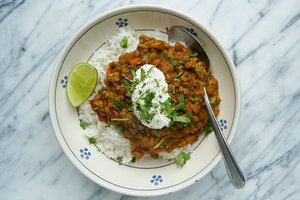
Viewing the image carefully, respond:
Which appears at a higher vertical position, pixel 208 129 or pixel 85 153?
pixel 208 129

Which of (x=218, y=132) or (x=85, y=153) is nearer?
(x=218, y=132)

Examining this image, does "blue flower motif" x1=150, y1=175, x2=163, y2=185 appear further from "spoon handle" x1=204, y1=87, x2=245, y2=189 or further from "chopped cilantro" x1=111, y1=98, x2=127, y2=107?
"chopped cilantro" x1=111, y1=98, x2=127, y2=107

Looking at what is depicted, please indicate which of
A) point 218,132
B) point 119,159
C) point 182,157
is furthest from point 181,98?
point 119,159

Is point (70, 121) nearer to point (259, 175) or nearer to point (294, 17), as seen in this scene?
point (259, 175)

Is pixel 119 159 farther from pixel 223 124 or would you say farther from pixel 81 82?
pixel 223 124

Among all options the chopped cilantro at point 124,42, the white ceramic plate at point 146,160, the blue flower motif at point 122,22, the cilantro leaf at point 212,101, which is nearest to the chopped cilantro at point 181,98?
the cilantro leaf at point 212,101

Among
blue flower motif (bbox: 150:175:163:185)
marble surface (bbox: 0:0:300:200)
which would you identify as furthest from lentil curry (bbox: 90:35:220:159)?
marble surface (bbox: 0:0:300:200)

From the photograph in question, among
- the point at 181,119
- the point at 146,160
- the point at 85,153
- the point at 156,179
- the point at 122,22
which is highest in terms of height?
the point at 122,22
